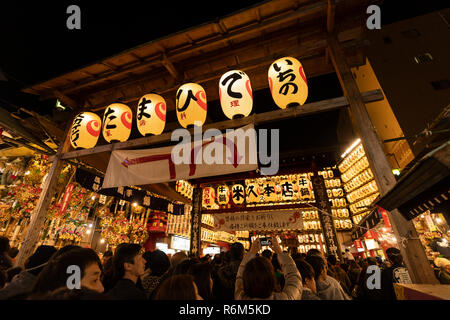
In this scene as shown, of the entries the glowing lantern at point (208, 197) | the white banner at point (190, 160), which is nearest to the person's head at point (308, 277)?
the white banner at point (190, 160)

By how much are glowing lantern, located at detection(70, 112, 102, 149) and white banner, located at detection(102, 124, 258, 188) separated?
0.88 m

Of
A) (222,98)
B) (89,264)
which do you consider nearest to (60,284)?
(89,264)

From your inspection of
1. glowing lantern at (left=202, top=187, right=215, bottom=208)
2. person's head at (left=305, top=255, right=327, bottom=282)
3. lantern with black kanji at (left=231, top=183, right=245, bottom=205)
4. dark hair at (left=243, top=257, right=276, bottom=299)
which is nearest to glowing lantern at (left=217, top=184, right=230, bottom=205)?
lantern with black kanji at (left=231, top=183, right=245, bottom=205)

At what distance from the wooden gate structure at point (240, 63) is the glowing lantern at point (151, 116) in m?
0.28

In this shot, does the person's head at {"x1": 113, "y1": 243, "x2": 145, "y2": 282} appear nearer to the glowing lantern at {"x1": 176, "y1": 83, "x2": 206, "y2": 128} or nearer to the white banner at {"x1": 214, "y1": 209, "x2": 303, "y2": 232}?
the glowing lantern at {"x1": 176, "y1": 83, "x2": 206, "y2": 128}

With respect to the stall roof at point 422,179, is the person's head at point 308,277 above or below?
below

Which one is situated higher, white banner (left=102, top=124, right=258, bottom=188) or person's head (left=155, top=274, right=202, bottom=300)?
white banner (left=102, top=124, right=258, bottom=188)

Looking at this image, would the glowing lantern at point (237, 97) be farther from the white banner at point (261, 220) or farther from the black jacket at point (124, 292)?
the white banner at point (261, 220)

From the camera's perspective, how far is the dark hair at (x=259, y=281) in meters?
2.05

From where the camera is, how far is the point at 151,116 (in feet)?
17.6

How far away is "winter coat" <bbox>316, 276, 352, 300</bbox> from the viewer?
3.10 meters

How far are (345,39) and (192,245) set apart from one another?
1068 centimetres

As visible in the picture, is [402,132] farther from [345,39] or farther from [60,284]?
[60,284]

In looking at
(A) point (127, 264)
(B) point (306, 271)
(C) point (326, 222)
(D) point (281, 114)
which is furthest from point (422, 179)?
(C) point (326, 222)
